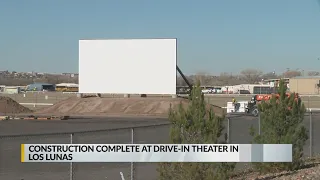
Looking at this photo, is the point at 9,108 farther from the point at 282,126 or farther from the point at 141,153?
the point at 141,153

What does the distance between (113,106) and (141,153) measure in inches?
2060

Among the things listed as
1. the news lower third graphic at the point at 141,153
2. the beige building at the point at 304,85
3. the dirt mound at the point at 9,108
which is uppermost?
the beige building at the point at 304,85

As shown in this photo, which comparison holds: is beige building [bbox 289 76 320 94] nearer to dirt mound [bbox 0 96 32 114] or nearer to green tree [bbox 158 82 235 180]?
dirt mound [bbox 0 96 32 114]

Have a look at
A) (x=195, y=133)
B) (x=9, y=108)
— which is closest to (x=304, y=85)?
(x=9, y=108)

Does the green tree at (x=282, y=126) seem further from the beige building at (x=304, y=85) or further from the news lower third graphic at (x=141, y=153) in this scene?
the beige building at (x=304, y=85)

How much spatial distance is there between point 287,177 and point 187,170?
2.72 meters

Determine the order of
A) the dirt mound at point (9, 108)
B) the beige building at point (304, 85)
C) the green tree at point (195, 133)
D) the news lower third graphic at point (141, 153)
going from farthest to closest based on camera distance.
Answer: the beige building at point (304, 85)
the dirt mound at point (9, 108)
the green tree at point (195, 133)
the news lower third graphic at point (141, 153)

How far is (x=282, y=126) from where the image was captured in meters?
11.9

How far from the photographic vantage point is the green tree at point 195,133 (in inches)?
359

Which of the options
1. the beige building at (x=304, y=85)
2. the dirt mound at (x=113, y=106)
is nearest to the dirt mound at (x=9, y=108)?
the dirt mound at (x=113, y=106)

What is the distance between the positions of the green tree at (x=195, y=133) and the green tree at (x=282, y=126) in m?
2.80

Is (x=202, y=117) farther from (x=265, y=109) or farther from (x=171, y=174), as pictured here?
(x=265, y=109)

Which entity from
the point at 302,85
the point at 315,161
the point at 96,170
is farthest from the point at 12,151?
the point at 302,85

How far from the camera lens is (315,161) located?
47.0 feet
